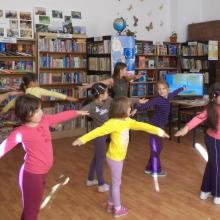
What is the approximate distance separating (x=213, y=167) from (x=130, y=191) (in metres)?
0.97

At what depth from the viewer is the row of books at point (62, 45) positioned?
21.5ft

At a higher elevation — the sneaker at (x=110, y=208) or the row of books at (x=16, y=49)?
the row of books at (x=16, y=49)

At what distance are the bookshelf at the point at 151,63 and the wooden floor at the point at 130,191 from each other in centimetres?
215

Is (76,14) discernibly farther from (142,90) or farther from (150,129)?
(150,129)

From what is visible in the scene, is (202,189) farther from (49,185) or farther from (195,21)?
(195,21)

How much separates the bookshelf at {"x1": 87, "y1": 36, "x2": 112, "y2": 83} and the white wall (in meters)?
0.40

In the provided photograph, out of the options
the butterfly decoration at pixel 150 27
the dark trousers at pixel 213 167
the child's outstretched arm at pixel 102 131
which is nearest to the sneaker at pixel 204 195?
the dark trousers at pixel 213 167

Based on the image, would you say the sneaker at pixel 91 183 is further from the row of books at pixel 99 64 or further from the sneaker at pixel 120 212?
the row of books at pixel 99 64

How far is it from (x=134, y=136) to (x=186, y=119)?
4.55ft

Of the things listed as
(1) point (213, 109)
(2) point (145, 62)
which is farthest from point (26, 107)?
(2) point (145, 62)

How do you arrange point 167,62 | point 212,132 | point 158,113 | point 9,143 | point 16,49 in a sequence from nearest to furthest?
point 9,143
point 212,132
point 158,113
point 16,49
point 167,62

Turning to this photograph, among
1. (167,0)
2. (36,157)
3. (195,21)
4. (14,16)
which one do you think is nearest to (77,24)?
(14,16)

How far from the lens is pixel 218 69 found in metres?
7.54

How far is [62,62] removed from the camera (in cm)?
691
